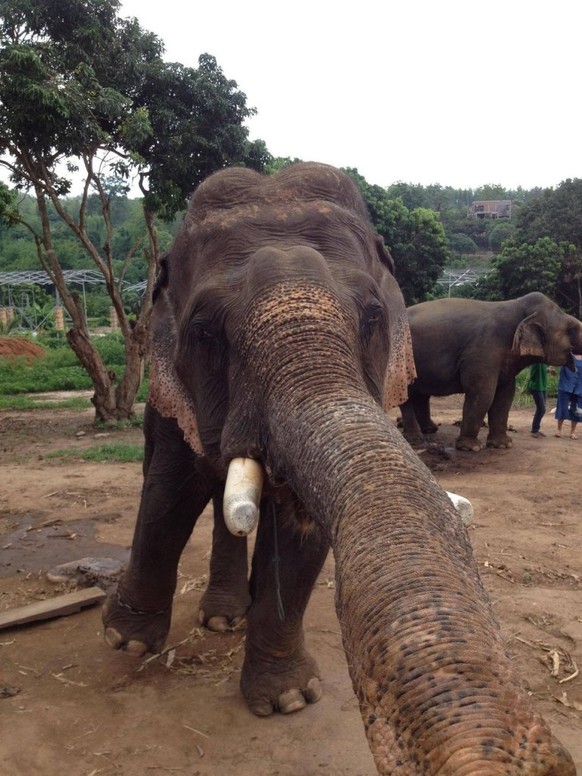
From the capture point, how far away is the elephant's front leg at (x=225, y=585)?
4.25m

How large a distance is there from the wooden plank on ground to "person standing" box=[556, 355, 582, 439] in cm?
762

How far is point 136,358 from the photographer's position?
11.7 m

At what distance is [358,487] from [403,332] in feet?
5.65

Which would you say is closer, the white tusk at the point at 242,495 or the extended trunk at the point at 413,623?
the extended trunk at the point at 413,623

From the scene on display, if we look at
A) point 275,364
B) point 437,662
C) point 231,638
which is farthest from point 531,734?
point 231,638

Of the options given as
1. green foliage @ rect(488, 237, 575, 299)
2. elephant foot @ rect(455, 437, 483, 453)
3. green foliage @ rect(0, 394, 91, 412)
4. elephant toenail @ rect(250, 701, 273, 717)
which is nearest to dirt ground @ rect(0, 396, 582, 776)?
elephant toenail @ rect(250, 701, 273, 717)

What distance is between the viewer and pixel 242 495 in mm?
2127

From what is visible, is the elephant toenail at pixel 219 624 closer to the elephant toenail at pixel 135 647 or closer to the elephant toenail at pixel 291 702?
the elephant toenail at pixel 135 647

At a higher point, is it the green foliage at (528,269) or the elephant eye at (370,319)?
the elephant eye at (370,319)

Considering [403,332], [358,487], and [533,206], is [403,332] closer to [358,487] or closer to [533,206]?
[358,487]

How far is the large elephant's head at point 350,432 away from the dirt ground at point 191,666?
1201mm

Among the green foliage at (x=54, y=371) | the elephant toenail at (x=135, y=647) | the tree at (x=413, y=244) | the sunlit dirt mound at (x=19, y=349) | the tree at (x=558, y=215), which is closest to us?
the elephant toenail at (x=135, y=647)

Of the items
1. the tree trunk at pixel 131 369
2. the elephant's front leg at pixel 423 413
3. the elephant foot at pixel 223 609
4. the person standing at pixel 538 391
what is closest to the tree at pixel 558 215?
the person standing at pixel 538 391

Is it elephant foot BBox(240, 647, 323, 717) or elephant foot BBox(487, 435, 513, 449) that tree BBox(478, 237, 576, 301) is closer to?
elephant foot BBox(487, 435, 513, 449)
